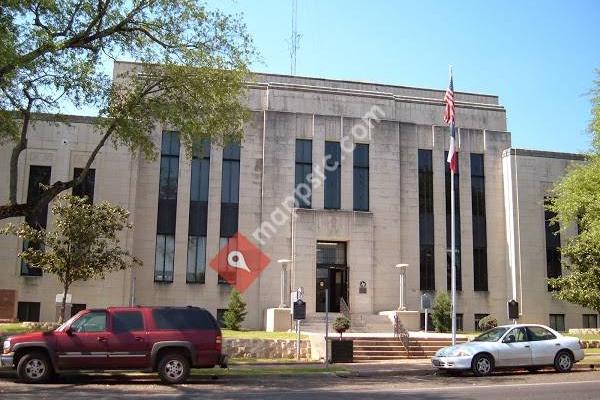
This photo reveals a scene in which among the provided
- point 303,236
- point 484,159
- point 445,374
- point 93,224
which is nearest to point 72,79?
point 93,224

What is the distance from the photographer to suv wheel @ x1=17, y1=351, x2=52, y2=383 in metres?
15.4

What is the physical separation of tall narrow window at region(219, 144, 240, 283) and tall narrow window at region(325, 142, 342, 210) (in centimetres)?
488

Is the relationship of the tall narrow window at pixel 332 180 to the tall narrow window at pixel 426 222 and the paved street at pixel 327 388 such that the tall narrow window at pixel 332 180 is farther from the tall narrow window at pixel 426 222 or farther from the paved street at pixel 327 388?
the paved street at pixel 327 388

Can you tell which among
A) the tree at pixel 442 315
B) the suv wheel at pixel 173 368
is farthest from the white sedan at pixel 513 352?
the tree at pixel 442 315

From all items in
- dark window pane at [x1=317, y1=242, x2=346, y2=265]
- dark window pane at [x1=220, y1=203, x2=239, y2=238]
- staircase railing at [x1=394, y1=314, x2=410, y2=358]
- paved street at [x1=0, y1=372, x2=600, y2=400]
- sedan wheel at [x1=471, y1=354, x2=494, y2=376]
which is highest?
dark window pane at [x1=220, y1=203, x2=239, y2=238]

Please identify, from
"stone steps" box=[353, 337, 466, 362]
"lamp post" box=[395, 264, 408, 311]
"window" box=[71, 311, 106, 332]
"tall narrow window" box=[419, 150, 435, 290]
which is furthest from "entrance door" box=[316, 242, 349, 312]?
"window" box=[71, 311, 106, 332]

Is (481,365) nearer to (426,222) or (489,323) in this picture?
(489,323)

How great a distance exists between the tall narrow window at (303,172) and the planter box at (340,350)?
13.5 meters

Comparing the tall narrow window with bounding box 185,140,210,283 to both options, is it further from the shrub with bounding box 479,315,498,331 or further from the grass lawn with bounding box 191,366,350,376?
the shrub with bounding box 479,315,498,331

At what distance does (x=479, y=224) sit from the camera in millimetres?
37062

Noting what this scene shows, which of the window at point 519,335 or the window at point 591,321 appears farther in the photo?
the window at point 591,321

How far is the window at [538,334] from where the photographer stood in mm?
19094

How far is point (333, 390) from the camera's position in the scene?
49.0 feet

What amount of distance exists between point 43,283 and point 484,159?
25120mm
